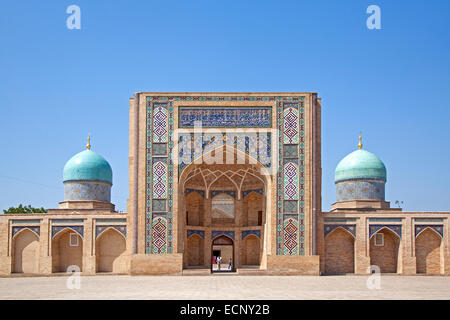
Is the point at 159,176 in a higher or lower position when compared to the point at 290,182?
higher

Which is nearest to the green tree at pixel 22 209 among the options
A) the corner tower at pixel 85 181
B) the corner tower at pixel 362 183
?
the corner tower at pixel 85 181

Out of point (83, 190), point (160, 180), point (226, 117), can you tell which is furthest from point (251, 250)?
point (83, 190)

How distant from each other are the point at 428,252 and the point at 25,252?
1481 cm

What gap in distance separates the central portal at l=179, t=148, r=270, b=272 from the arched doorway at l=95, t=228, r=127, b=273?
2592 mm

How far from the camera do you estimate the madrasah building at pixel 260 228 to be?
19.7 meters

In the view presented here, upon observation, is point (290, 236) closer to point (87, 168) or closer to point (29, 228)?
point (29, 228)

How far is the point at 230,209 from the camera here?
24.8 meters

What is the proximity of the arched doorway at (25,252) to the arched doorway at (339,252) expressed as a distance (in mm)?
10671

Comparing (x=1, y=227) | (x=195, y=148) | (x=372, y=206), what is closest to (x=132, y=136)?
(x=195, y=148)

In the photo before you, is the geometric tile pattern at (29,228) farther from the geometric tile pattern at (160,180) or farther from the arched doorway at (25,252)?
the geometric tile pattern at (160,180)

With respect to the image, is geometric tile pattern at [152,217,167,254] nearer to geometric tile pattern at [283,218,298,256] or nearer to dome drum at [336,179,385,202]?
geometric tile pattern at [283,218,298,256]

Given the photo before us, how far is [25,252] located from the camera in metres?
21.4
